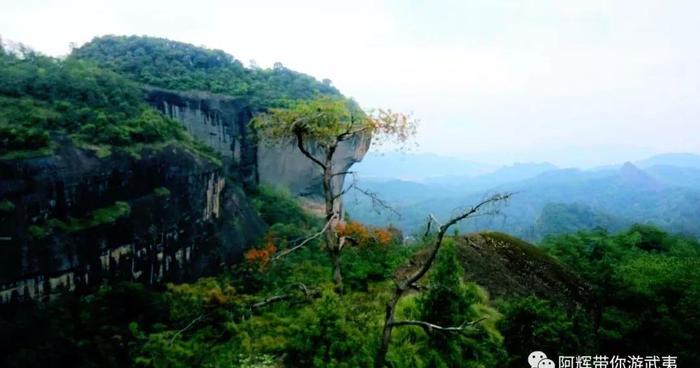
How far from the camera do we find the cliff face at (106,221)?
46.6 feet

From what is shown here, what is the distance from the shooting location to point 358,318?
5.09 meters

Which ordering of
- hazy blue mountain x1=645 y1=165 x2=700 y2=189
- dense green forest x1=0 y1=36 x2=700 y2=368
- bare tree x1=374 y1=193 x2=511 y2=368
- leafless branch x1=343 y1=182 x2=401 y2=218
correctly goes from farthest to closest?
1. hazy blue mountain x1=645 y1=165 x2=700 y2=189
2. leafless branch x1=343 y1=182 x2=401 y2=218
3. dense green forest x1=0 y1=36 x2=700 y2=368
4. bare tree x1=374 y1=193 x2=511 y2=368

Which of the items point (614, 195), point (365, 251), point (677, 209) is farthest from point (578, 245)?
point (614, 195)

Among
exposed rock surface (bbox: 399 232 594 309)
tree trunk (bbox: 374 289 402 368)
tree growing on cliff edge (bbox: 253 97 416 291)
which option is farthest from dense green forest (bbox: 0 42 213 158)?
tree trunk (bbox: 374 289 402 368)

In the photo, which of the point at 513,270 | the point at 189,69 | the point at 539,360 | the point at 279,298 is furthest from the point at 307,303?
the point at 189,69

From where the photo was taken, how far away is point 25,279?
551 inches

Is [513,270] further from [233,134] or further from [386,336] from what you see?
[233,134]

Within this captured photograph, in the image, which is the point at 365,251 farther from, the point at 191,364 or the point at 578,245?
the point at 578,245

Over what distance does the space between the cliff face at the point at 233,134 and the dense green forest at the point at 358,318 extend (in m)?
14.7

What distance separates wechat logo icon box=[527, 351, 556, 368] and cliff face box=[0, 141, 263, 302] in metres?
13.3

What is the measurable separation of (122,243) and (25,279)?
3061mm

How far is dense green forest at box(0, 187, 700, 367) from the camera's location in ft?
16.1

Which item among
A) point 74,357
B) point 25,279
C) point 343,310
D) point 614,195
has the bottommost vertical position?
point 614,195

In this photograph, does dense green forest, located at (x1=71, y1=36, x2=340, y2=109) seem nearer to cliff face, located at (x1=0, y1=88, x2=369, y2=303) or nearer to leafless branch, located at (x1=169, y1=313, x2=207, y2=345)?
cliff face, located at (x1=0, y1=88, x2=369, y2=303)
